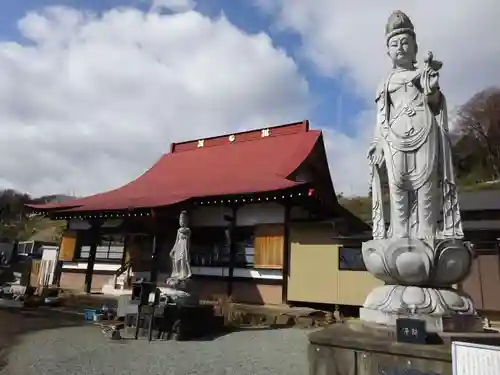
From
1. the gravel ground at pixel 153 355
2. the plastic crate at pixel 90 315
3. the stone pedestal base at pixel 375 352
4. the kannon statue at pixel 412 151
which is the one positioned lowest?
the gravel ground at pixel 153 355

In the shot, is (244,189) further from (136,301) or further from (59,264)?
(59,264)

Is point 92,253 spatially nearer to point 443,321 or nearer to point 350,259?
point 350,259

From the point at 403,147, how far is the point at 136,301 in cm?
678

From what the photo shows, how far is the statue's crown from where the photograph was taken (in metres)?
4.51

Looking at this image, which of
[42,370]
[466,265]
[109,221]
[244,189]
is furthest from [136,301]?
[109,221]

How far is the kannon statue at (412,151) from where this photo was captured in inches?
163

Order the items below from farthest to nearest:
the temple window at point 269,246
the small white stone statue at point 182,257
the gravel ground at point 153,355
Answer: the temple window at point 269,246, the small white stone statue at point 182,257, the gravel ground at point 153,355

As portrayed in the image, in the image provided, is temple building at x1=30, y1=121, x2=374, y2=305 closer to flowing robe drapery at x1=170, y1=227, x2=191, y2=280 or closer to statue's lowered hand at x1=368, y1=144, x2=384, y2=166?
flowing robe drapery at x1=170, y1=227, x2=191, y2=280

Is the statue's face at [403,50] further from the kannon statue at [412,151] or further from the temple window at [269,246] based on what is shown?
the temple window at [269,246]

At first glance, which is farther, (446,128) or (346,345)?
(446,128)

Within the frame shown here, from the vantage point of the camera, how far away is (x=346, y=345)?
3.32 meters

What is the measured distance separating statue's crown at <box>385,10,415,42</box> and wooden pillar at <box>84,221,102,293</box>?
13.7m

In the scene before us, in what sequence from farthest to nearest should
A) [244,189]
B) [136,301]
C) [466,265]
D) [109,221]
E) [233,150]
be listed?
[233,150]
[109,221]
[244,189]
[136,301]
[466,265]

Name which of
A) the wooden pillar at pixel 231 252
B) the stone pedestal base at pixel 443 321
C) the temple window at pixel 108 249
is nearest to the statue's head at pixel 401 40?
the stone pedestal base at pixel 443 321
